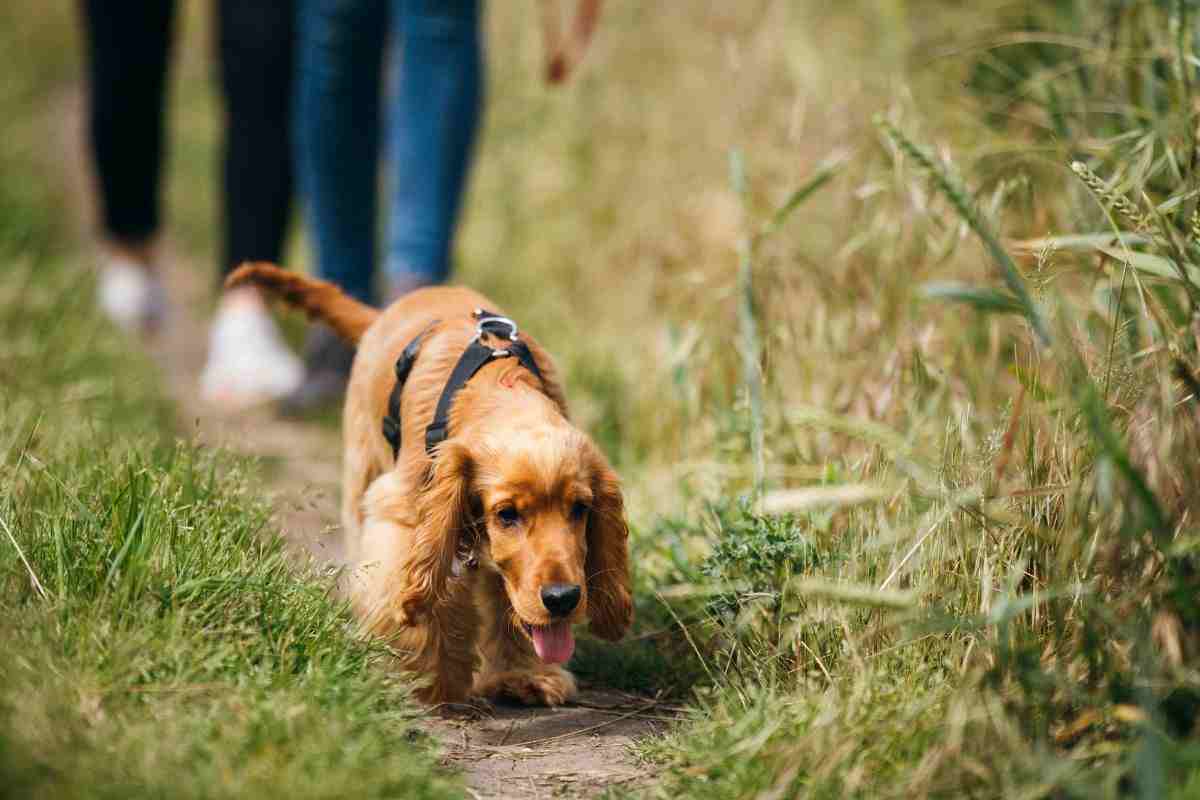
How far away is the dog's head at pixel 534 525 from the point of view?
221 centimetres

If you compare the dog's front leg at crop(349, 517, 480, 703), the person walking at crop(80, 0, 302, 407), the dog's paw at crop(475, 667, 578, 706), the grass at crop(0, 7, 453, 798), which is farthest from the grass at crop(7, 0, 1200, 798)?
the person walking at crop(80, 0, 302, 407)

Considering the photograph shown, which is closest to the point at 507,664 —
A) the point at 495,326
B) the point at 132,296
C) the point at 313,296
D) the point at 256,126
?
the point at 495,326

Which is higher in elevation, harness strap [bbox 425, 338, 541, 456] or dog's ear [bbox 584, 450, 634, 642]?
harness strap [bbox 425, 338, 541, 456]

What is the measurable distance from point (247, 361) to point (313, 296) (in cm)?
125

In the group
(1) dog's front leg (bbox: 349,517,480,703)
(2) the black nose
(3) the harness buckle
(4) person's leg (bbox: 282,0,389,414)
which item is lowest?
(1) dog's front leg (bbox: 349,517,480,703)

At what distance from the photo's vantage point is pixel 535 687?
8.13ft

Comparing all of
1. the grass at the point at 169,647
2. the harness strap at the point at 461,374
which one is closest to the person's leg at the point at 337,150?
the grass at the point at 169,647

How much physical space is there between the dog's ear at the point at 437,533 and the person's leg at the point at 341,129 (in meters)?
2.02

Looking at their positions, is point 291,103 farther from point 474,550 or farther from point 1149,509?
point 1149,509

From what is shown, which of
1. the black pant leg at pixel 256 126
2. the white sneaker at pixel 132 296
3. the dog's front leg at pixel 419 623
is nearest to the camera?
the dog's front leg at pixel 419 623

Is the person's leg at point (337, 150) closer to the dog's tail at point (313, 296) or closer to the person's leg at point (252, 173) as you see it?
the person's leg at point (252, 173)

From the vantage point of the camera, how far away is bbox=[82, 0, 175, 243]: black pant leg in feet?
15.9

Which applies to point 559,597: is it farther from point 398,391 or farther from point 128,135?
point 128,135

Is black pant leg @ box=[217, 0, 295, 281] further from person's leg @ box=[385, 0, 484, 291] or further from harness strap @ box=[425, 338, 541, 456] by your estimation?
harness strap @ box=[425, 338, 541, 456]
